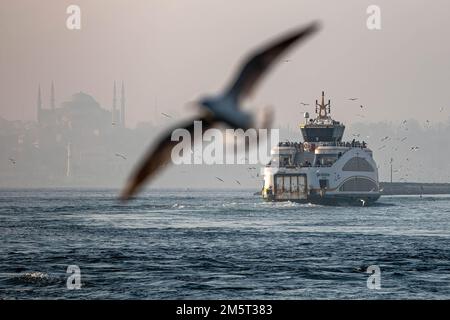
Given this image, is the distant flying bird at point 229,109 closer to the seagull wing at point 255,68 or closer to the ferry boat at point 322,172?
the seagull wing at point 255,68

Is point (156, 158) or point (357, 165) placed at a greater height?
point (357, 165)

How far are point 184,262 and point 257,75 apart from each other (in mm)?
47102

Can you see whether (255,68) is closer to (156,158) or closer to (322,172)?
(156,158)

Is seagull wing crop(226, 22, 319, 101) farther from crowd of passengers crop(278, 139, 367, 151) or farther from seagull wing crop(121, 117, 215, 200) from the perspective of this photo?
crowd of passengers crop(278, 139, 367, 151)

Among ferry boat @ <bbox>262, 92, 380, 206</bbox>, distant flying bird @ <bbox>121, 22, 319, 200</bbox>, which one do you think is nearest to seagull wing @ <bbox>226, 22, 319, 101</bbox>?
distant flying bird @ <bbox>121, 22, 319, 200</bbox>

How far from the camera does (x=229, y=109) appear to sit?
12969mm

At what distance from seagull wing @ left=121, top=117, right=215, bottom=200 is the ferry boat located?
150 metres

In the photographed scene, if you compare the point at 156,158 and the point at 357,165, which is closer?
the point at 156,158

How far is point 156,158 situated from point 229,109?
1.33m

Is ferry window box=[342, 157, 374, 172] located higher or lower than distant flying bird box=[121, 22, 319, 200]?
higher

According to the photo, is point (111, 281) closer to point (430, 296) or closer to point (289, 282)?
point (289, 282)

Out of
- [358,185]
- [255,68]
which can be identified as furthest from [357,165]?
[255,68]

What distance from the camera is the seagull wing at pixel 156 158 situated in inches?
515

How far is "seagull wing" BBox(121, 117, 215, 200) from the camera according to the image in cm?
1308
